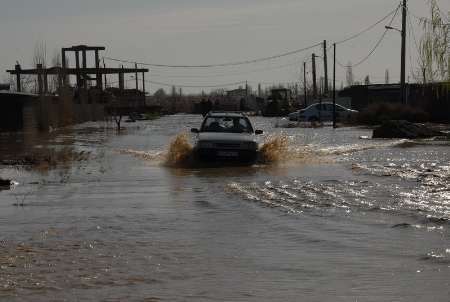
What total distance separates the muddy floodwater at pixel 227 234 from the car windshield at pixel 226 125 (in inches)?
100

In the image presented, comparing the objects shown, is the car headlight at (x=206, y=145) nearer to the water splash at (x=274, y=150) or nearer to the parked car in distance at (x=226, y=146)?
the parked car in distance at (x=226, y=146)

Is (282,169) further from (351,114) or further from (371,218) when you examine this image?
(351,114)

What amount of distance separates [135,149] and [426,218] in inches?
766

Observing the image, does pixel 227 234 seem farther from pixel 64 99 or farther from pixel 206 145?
pixel 64 99

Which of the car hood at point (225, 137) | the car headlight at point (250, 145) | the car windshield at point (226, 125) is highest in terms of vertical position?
the car windshield at point (226, 125)

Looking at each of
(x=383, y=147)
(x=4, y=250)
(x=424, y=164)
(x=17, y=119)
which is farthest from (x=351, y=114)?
(x=4, y=250)

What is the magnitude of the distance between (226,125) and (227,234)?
12.6 meters

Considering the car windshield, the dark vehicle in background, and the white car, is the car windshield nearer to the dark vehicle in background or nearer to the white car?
the white car

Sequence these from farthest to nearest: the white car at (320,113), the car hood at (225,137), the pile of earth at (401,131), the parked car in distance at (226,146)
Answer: the white car at (320,113), the pile of earth at (401,131), the car hood at (225,137), the parked car in distance at (226,146)

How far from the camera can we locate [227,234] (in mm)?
10539

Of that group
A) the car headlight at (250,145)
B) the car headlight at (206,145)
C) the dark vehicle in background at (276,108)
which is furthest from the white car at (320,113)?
the car headlight at (206,145)

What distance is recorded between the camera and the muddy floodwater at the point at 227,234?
7586 millimetres

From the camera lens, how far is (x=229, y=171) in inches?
781

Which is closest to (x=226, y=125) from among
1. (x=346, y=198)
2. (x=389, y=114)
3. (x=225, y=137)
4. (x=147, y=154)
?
(x=225, y=137)
